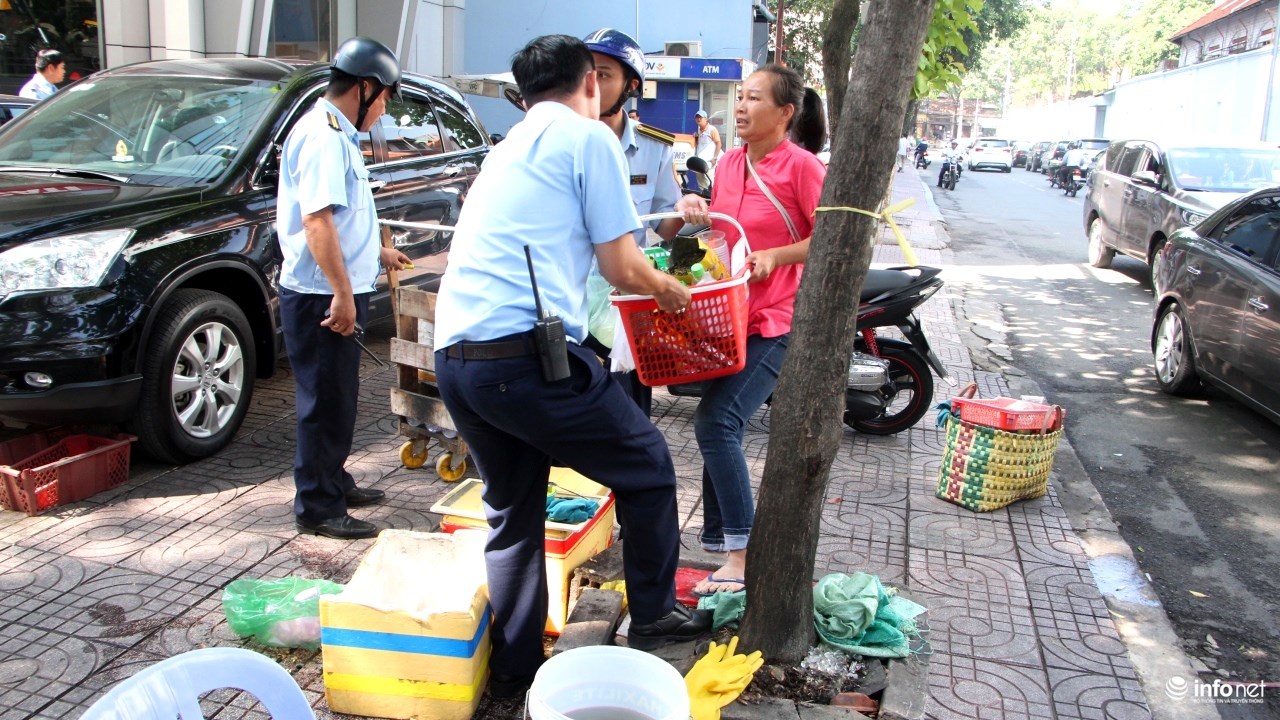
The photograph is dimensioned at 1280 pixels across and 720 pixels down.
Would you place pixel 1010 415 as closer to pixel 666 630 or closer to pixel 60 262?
pixel 666 630

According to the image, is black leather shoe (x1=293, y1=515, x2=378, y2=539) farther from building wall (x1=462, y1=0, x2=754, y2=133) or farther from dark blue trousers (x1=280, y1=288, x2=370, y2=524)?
building wall (x1=462, y1=0, x2=754, y2=133)

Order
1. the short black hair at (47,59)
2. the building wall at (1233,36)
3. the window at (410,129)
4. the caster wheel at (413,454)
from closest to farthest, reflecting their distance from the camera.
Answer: the caster wheel at (413,454) → the window at (410,129) → the short black hair at (47,59) → the building wall at (1233,36)

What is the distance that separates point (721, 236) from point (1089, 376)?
5.60 metres

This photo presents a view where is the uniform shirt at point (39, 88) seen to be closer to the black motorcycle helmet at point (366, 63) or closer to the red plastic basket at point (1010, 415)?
the black motorcycle helmet at point (366, 63)

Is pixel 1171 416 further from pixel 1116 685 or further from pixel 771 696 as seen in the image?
pixel 771 696

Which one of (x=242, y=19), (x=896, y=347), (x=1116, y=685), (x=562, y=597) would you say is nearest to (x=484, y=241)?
(x=562, y=597)

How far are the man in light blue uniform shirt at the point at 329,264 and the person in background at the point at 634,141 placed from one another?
0.95 m

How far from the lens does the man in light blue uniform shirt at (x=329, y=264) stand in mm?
3785

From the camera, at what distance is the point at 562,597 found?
3373 millimetres

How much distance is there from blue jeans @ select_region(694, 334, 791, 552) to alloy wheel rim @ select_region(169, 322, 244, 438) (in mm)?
2623

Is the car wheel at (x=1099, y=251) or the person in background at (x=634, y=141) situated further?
the car wheel at (x=1099, y=251)

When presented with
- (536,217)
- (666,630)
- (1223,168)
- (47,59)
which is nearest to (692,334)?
(536,217)

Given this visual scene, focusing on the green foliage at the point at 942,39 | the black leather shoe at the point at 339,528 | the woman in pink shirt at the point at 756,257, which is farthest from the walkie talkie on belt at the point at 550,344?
the green foliage at the point at 942,39

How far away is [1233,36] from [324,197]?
2039 inches
